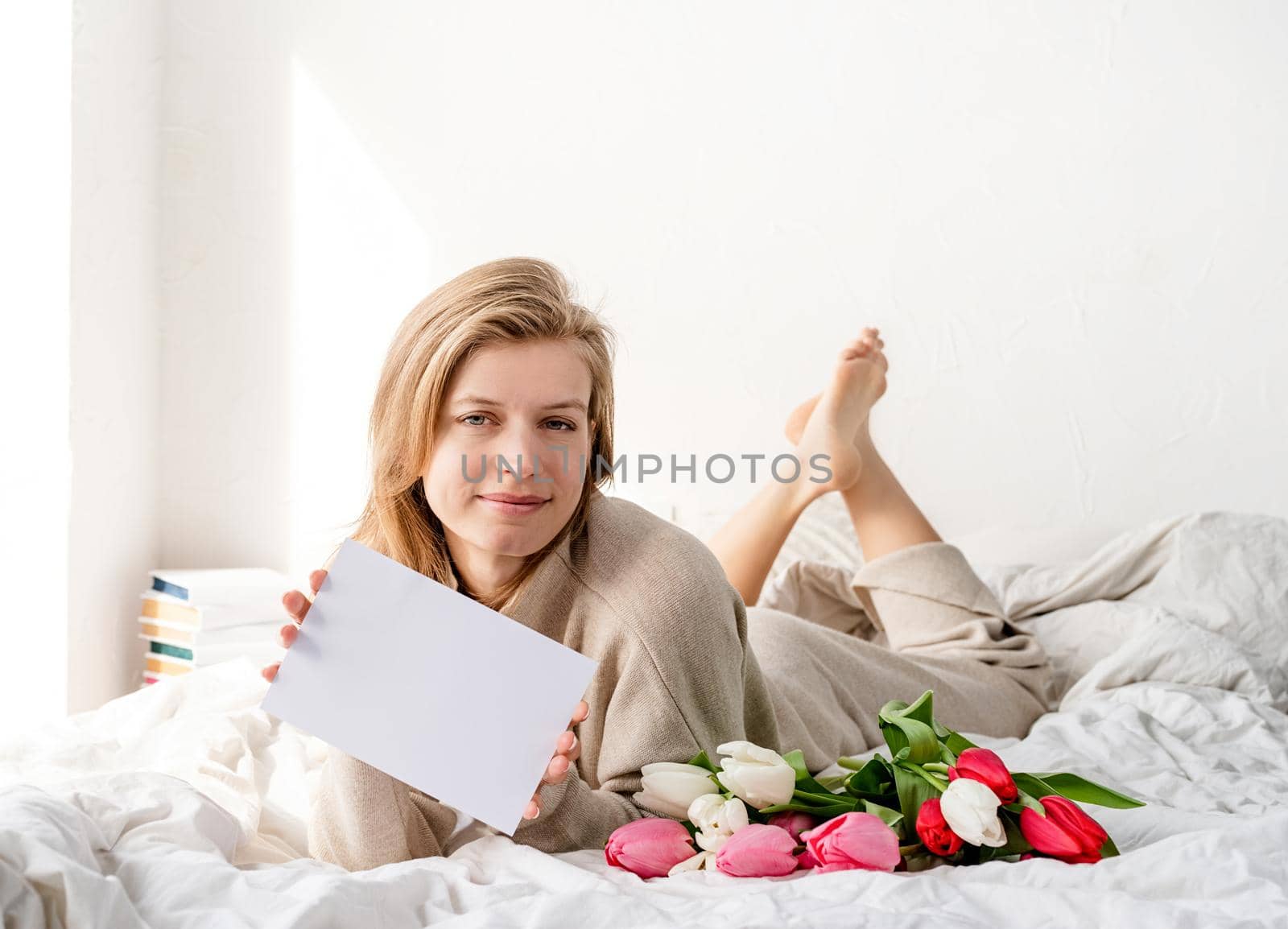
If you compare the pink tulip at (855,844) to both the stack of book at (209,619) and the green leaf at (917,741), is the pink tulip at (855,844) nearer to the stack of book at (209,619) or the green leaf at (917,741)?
the green leaf at (917,741)

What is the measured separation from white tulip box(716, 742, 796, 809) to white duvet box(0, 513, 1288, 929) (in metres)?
0.06

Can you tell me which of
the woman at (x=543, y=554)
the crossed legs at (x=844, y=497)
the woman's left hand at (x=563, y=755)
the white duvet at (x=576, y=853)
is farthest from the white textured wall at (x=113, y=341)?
the woman's left hand at (x=563, y=755)

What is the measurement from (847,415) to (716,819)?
43.5 inches

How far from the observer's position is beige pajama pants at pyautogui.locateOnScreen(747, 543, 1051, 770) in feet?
4.50

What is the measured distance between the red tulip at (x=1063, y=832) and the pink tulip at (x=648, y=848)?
0.25 metres

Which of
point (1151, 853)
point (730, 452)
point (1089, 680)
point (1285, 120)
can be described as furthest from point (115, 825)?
point (1285, 120)

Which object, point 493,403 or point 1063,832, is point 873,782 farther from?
point 493,403

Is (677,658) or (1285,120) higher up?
(1285,120)

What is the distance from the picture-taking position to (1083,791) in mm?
797

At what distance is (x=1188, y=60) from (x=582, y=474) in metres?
1.91

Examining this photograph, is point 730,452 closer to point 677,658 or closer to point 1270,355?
point 1270,355

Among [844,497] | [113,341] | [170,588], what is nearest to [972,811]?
[844,497]

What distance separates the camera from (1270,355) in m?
2.24

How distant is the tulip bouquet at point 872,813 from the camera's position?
2.51 feet
